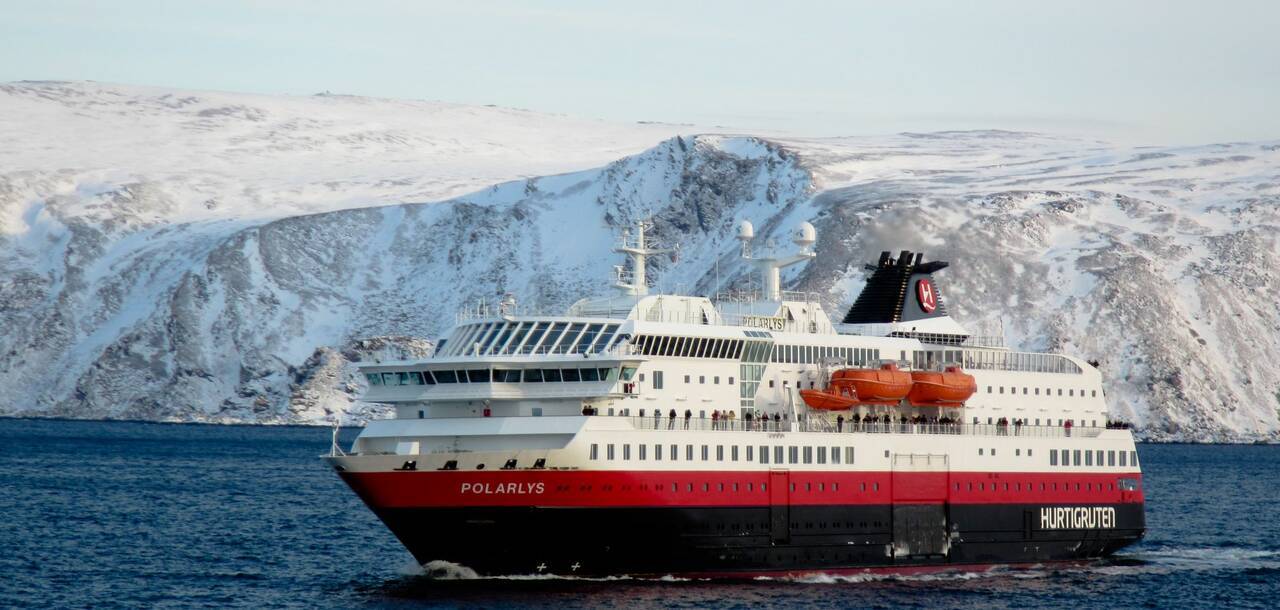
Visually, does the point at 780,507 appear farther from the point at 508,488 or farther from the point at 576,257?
the point at 576,257

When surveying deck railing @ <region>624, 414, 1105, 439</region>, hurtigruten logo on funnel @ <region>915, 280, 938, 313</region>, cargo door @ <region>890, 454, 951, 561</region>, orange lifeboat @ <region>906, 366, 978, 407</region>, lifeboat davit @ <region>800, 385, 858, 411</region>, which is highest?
hurtigruten logo on funnel @ <region>915, 280, 938, 313</region>

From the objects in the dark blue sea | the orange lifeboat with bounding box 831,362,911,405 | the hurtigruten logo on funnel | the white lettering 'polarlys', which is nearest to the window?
the white lettering 'polarlys'

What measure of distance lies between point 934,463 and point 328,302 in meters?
123

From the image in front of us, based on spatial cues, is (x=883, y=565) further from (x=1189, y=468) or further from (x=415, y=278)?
(x=415, y=278)

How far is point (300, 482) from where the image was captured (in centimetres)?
8281

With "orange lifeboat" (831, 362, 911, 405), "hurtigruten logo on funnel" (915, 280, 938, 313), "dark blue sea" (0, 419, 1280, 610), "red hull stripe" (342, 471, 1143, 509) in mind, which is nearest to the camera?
"red hull stripe" (342, 471, 1143, 509)

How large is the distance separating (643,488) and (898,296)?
48.8ft

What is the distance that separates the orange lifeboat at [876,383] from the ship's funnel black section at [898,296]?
14.8 ft

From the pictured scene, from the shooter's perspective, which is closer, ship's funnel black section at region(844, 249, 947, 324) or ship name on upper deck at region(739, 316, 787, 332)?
ship name on upper deck at region(739, 316, 787, 332)

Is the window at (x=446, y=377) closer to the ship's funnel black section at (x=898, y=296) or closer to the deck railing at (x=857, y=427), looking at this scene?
the deck railing at (x=857, y=427)

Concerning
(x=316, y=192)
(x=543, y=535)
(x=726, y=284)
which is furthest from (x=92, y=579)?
(x=316, y=192)

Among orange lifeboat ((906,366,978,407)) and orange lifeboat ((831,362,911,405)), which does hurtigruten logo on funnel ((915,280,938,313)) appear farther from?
orange lifeboat ((831,362,911,405))

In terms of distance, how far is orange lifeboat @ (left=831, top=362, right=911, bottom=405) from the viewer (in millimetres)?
49406

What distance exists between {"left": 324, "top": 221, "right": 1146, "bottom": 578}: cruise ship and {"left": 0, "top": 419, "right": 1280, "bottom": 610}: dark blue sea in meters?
1.07
